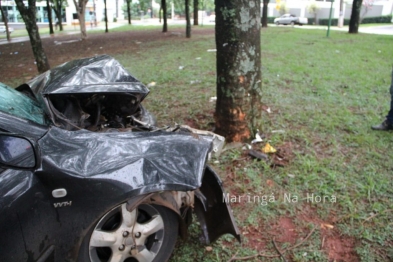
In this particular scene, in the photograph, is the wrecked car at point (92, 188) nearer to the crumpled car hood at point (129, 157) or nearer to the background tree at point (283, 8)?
the crumpled car hood at point (129, 157)

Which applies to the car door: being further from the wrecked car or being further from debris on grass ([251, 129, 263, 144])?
debris on grass ([251, 129, 263, 144])

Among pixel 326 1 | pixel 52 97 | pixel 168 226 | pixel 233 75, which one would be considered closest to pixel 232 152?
pixel 233 75

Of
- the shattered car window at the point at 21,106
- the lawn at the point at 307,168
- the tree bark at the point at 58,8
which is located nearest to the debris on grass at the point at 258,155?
the lawn at the point at 307,168

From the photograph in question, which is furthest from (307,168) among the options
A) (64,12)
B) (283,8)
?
(64,12)

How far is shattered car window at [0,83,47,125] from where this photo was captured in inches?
93.7

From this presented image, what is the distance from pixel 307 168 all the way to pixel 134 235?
7.31ft

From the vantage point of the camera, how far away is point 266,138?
433cm

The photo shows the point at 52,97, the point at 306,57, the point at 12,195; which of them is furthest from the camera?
the point at 306,57

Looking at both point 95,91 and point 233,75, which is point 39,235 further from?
point 233,75

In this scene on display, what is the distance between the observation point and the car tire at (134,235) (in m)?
2.11

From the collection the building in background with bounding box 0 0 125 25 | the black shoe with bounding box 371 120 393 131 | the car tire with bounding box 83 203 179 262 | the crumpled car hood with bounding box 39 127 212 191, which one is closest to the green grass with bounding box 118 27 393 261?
the black shoe with bounding box 371 120 393 131

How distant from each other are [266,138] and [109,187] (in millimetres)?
2798

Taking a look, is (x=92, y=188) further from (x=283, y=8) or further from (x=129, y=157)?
(x=283, y=8)

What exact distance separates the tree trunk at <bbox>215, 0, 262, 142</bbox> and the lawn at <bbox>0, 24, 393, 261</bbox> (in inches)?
11.8
